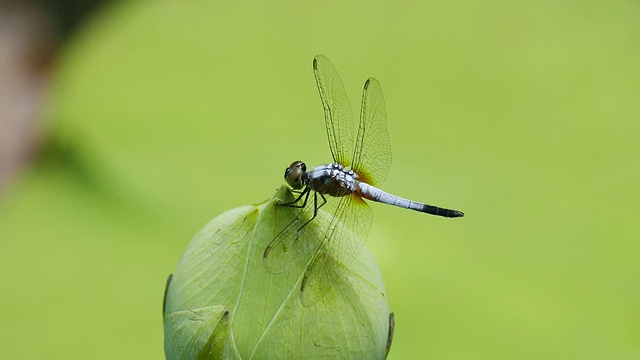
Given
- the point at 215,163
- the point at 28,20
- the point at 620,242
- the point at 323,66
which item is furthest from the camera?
the point at 28,20

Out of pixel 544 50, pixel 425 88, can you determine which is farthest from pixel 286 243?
pixel 544 50

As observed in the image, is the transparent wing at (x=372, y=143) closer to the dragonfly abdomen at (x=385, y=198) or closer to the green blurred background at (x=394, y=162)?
the dragonfly abdomen at (x=385, y=198)

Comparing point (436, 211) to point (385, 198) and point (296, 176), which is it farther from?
point (296, 176)

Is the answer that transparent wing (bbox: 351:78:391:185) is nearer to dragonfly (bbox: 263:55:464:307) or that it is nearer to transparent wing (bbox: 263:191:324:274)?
dragonfly (bbox: 263:55:464:307)

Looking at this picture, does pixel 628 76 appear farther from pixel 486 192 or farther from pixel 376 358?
pixel 376 358

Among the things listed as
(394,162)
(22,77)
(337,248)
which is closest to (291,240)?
(337,248)

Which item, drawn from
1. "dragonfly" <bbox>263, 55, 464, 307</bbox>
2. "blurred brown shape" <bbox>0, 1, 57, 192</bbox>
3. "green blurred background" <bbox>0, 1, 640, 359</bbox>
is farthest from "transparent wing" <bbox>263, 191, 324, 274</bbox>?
"blurred brown shape" <bbox>0, 1, 57, 192</bbox>
